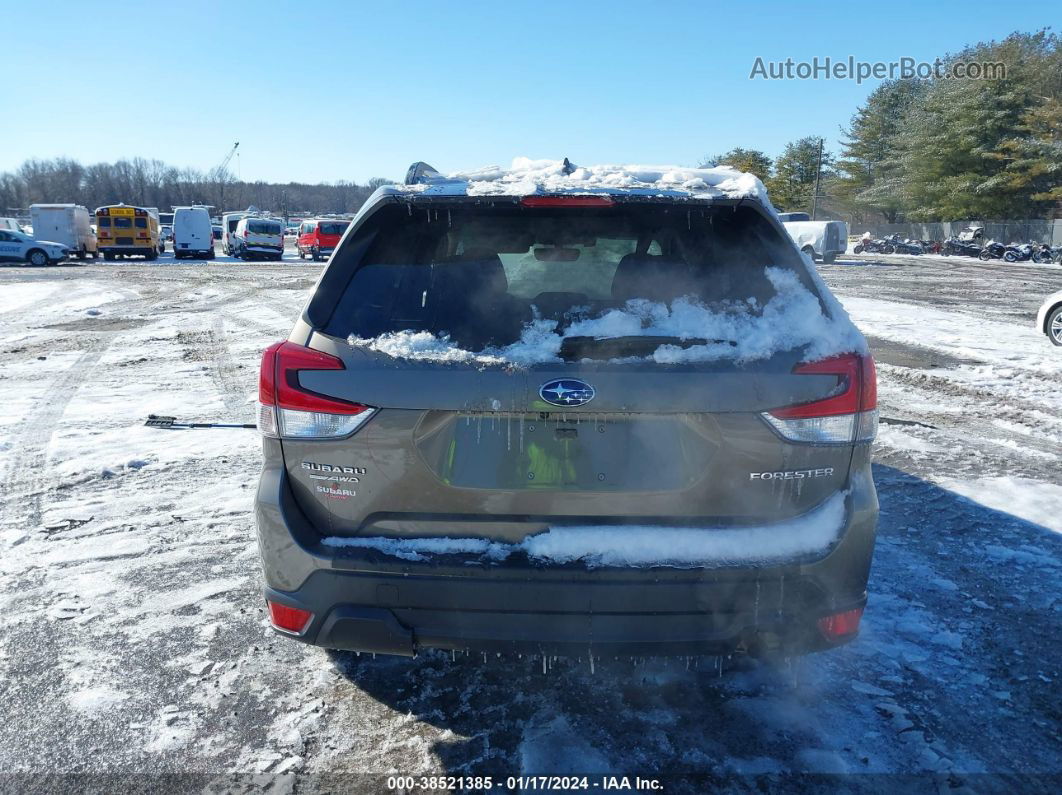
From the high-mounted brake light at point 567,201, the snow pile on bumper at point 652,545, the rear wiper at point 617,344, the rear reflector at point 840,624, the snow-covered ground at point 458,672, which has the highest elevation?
the high-mounted brake light at point 567,201

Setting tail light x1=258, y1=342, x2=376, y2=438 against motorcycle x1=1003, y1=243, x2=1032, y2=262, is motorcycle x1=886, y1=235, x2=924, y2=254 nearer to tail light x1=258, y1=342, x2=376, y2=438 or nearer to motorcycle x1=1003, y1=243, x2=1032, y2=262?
motorcycle x1=1003, y1=243, x2=1032, y2=262

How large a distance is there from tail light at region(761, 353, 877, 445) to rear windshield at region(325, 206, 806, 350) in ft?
1.15

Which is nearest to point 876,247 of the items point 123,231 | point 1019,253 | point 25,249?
point 1019,253

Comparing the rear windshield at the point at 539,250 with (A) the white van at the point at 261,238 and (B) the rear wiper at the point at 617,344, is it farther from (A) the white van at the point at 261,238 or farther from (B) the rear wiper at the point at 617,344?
(A) the white van at the point at 261,238

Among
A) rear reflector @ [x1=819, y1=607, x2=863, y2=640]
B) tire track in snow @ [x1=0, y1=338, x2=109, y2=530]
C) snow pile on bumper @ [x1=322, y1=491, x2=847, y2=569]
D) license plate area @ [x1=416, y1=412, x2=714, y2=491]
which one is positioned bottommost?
tire track in snow @ [x1=0, y1=338, x2=109, y2=530]

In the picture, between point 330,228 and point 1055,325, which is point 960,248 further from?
point 1055,325

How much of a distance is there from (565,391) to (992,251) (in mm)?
49649

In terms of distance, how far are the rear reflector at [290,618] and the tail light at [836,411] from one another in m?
1.63

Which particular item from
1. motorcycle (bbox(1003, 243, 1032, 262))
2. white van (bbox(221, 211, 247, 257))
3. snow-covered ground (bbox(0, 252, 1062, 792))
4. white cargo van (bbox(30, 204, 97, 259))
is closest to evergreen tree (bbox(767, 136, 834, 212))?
motorcycle (bbox(1003, 243, 1032, 262))

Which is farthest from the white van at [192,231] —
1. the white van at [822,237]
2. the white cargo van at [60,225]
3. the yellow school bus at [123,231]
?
the white van at [822,237]

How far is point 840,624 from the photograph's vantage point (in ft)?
8.09

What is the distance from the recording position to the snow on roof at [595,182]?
105 inches

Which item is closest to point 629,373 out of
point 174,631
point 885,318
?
point 174,631

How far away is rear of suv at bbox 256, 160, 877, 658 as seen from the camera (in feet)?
7.61
